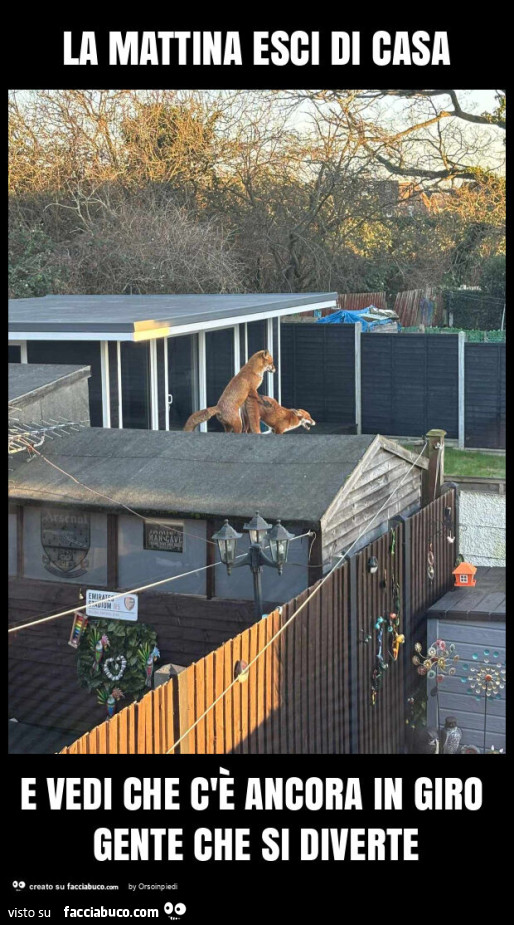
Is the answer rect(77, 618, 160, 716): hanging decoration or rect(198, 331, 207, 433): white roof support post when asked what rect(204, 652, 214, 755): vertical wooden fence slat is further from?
rect(198, 331, 207, 433): white roof support post

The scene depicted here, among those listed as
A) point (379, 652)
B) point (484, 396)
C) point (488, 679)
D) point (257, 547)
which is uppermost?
point (484, 396)

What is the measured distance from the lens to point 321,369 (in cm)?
2116

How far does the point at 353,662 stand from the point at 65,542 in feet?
8.68

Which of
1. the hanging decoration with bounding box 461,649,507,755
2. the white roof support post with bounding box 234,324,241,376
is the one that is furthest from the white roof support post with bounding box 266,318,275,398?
the hanging decoration with bounding box 461,649,507,755

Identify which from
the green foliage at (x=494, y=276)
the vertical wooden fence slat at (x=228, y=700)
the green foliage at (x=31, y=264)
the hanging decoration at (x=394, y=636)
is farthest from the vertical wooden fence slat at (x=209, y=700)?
the green foliage at (x=494, y=276)

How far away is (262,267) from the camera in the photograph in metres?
30.8

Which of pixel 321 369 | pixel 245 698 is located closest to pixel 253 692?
pixel 245 698

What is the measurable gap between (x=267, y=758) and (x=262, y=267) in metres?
25.1

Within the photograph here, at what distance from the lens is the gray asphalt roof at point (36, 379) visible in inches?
406

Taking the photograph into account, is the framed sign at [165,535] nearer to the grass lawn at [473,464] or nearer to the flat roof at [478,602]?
the flat roof at [478,602]

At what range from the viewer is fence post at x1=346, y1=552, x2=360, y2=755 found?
8133 millimetres

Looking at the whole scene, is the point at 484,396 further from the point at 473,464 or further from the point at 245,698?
the point at 245,698

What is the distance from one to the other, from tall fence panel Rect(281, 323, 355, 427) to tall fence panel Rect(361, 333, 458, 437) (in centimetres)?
34

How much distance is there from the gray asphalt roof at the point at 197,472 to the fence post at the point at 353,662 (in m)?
0.53
